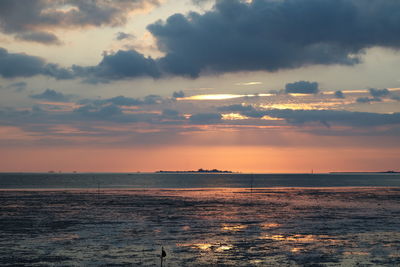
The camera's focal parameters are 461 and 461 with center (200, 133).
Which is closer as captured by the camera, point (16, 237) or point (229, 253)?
point (229, 253)

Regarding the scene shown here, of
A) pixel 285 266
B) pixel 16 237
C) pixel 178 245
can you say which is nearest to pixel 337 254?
pixel 285 266

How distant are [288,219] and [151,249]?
23.4 meters

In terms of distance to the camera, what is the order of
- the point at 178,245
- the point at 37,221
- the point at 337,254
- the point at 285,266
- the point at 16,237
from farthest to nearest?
the point at 37,221, the point at 16,237, the point at 178,245, the point at 337,254, the point at 285,266

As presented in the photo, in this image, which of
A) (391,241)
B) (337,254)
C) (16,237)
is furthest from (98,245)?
(391,241)

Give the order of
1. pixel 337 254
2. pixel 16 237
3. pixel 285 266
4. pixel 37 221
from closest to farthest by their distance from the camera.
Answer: pixel 285 266 < pixel 337 254 < pixel 16 237 < pixel 37 221

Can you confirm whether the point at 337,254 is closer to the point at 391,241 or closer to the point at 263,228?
the point at 391,241

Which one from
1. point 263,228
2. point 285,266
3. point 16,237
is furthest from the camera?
point 263,228

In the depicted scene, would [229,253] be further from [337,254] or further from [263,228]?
[263,228]

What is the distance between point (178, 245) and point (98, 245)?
6.16 metres

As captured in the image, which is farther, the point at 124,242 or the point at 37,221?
the point at 37,221

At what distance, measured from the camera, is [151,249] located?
111 feet

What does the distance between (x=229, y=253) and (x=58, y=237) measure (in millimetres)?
15944

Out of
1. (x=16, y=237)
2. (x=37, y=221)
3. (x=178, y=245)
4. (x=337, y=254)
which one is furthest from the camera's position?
(x=37, y=221)

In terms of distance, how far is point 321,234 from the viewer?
41.0 m
